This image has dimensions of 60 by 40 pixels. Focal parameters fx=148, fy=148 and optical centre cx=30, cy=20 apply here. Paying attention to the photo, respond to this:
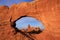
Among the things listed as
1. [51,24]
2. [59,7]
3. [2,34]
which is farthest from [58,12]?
[2,34]

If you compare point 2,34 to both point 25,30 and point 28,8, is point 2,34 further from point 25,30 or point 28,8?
point 28,8

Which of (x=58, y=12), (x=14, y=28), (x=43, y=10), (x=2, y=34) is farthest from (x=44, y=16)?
(x=2, y=34)

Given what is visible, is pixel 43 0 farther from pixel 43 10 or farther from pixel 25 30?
pixel 25 30

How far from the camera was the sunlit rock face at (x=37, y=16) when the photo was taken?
9.61m

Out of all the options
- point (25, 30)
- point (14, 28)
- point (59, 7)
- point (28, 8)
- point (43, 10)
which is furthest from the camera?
point (25, 30)

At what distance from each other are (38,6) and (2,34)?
3517 mm

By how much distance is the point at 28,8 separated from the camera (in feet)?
35.4

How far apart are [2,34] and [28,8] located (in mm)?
2832

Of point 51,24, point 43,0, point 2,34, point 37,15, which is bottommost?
point 2,34

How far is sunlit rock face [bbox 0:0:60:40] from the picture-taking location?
9.61 meters

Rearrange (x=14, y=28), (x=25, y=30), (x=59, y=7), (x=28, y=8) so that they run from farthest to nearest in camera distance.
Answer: (x=25, y=30), (x=14, y=28), (x=28, y=8), (x=59, y=7)

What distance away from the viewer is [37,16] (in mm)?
10461

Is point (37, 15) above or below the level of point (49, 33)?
above

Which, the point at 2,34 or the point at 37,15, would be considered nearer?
the point at 37,15
